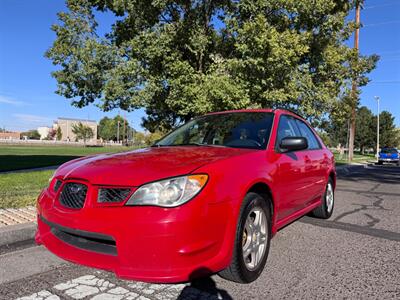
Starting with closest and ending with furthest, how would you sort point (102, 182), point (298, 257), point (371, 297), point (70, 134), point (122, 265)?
point (122, 265), point (102, 182), point (371, 297), point (298, 257), point (70, 134)

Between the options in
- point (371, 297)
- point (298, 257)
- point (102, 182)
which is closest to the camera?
point (102, 182)

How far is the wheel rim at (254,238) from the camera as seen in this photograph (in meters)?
3.21

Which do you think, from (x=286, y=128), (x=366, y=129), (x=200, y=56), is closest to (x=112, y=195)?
(x=286, y=128)

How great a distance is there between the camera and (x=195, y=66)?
11250 mm

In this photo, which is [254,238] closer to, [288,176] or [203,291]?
[203,291]

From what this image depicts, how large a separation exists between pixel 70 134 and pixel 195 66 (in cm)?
13074

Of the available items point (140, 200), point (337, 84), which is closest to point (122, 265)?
point (140, 200)

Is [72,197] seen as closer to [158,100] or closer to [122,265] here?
[122,265]

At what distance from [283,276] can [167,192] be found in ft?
5.18

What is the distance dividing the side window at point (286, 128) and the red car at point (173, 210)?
1.01 ft

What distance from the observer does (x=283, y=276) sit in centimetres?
339

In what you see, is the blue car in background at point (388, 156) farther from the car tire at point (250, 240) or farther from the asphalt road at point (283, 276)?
the car tire at point (250, 240)

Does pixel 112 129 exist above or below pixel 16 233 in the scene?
above

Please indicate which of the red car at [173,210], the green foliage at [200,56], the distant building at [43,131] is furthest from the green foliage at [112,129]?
the red car at [173,210]
